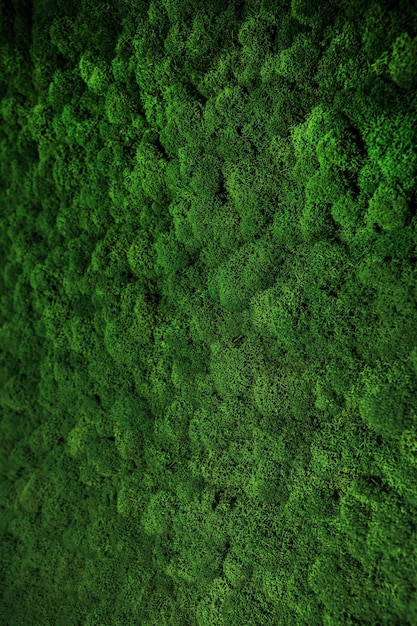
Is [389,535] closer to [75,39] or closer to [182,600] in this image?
[182,600]

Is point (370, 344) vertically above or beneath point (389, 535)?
above

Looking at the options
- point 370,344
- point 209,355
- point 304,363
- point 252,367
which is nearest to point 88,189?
point 209,355

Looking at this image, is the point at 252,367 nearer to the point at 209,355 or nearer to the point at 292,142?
the point at 209,355

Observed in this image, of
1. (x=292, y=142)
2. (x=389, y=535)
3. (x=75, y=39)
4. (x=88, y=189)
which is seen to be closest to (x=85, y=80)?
(x=75, y=39)

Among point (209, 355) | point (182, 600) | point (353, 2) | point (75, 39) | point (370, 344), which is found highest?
point (75, 39)

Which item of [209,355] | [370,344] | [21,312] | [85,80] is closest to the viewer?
[370,344]

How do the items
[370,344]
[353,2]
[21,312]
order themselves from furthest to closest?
[21,312] → [370,344] → [353,2]

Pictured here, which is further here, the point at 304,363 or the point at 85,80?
the point at 85,80
